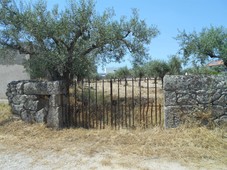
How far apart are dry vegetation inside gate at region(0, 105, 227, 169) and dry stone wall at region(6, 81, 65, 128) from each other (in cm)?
40

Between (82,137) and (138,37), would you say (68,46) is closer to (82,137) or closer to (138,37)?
(138,37)

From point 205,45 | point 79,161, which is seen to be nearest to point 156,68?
point 205,45

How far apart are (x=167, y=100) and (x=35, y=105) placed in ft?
13.3

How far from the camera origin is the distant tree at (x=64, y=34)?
28.8ft

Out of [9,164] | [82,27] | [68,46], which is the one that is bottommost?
[9,164]

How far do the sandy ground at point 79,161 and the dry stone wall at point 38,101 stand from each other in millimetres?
2215

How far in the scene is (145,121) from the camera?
7816mm

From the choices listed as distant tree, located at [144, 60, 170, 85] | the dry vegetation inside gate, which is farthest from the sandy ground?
distant tree, located at [144, 60, 170, 85]

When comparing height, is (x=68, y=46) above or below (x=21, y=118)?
above

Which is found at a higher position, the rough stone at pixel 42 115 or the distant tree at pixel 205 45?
the distant tree at pixel 205 45

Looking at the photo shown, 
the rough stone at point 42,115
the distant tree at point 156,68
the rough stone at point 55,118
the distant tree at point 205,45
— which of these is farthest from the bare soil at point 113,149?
the distant tree at point 156,68

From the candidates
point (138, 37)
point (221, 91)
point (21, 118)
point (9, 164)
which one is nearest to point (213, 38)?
point (138, 37)

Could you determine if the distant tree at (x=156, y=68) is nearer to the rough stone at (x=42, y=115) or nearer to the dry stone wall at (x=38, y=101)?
the dry stone wall at (x=38, y=101)

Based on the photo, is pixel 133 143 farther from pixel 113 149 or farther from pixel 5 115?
pixel 5 115
